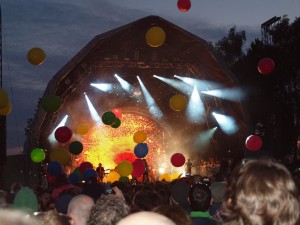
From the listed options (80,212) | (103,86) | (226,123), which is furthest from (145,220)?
(103,86)

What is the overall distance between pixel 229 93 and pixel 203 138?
12.0ft

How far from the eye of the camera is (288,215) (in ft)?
8.38

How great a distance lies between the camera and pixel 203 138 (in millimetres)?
22750

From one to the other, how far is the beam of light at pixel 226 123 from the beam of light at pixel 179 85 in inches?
54.2

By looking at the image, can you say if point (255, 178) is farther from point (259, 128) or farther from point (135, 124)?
point (259, 128)

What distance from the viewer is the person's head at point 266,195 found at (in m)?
2.54

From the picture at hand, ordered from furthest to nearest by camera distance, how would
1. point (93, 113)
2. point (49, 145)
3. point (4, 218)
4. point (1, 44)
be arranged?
point (93, 113) < point (49, 145) < point (1, 44) < point (4, 218)

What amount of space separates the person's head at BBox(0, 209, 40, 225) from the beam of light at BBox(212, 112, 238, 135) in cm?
1899

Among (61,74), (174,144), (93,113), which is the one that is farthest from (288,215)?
(174,144)

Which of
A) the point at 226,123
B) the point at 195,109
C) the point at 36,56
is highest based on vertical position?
the point at 36,56

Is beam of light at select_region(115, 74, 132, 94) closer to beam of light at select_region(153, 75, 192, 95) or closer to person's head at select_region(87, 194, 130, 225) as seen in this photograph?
beam of light at select_region(153, 75, 192, 95)

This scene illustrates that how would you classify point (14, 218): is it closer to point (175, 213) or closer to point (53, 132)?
point (175, 213)

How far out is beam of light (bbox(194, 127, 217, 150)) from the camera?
2227 cm

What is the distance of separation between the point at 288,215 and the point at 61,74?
55.1 ft
